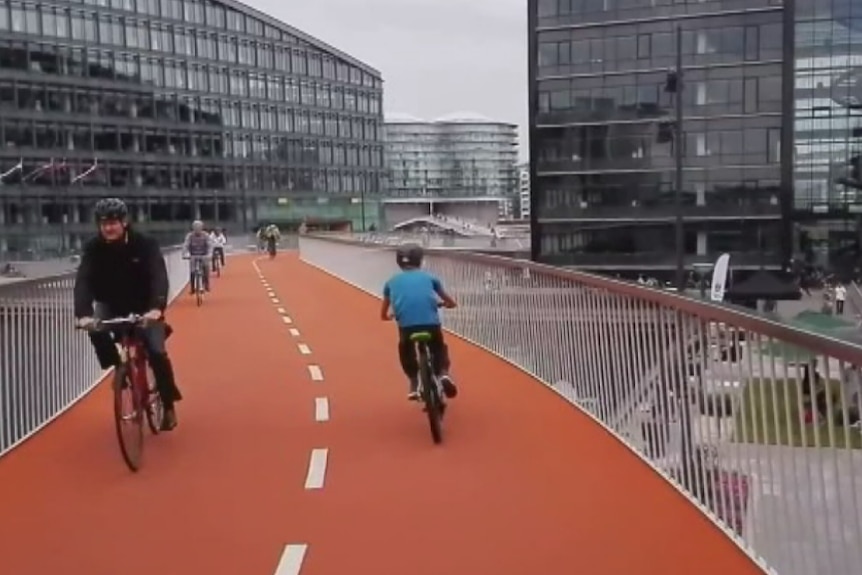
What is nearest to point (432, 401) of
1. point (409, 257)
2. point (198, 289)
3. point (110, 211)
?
point (409, 257)

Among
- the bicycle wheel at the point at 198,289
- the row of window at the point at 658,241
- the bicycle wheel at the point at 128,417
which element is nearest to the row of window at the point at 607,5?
the row of window at the point at 658,241

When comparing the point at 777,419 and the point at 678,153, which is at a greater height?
the point at 678,153

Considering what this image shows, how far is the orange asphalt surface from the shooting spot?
551 centimetres

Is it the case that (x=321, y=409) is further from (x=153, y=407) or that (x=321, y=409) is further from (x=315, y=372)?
(x=315, y=372)

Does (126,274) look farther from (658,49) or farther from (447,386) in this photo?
(658,49)

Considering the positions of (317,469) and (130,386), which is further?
(130,386)

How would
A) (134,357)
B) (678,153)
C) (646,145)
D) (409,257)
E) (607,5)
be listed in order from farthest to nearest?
(607,5), (646,145), (678,153), (409,257), (134,357)

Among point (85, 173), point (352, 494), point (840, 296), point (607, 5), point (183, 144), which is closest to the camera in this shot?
point (352, 494)

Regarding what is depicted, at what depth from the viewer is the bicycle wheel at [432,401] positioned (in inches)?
322

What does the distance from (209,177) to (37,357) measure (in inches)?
3718

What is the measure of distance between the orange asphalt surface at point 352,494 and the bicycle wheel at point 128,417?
0.16 m

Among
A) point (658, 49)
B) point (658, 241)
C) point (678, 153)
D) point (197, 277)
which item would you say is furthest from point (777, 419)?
point (658, 49)

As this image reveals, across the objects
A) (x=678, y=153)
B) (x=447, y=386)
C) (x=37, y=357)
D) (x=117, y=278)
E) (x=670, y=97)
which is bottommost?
(x=447, y=386)

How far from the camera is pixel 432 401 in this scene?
26.9 feet
